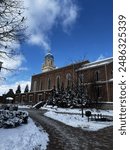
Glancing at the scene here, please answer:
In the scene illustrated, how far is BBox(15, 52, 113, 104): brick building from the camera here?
133 feet

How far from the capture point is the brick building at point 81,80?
4057 centimetres

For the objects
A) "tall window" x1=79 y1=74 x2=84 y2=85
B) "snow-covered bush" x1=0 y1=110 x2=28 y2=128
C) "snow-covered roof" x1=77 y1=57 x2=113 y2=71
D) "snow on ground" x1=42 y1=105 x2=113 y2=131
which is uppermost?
"snow-covered roof" x1=77 y1=57 x2=113 y2=71

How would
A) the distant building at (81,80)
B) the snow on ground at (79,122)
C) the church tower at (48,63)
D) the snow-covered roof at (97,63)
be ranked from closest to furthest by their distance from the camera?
the snow on ground at (79,122), the distant building at (81,80), the snow-covered roof at (97,63), the church tower at (48,63)

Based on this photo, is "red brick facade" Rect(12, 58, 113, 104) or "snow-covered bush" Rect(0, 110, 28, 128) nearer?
"snow-covered bush" Rect(0, 110, 28, 128)

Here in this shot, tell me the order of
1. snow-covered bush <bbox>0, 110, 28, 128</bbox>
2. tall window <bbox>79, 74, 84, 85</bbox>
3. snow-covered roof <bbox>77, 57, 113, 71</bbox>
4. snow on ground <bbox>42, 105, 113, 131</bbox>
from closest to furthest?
Result: 1. snow-covered bush <bbox>0, 110, 28, 128</bbox>
2. snow on ground <bbox>42, 105, 113, 131</bbox>
3. snow-covered roof <bbox>77, 57, 113, 71</bbox>
4. tall window <bbox>79, 74, 84, 85</bbox>

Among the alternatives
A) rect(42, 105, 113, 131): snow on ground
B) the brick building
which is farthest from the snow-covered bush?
the brick building

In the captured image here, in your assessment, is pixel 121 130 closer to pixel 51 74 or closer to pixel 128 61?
pixel 128 61

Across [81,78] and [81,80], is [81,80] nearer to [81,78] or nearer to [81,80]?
[81,80]

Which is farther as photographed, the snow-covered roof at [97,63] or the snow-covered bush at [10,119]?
the snow-covered roof at [97,63]

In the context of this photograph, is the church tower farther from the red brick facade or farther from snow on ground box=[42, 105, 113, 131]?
snow on ground box=[42, 105, 113, 131]

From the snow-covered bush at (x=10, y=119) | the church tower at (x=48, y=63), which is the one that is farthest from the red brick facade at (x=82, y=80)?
the snow-covered bush at (x=10, y=119)

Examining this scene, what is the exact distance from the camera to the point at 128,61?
3.51 meters

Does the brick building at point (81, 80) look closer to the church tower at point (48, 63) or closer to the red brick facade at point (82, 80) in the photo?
the red brick facade at point (82, 80)

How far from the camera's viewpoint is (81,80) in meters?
44.2
